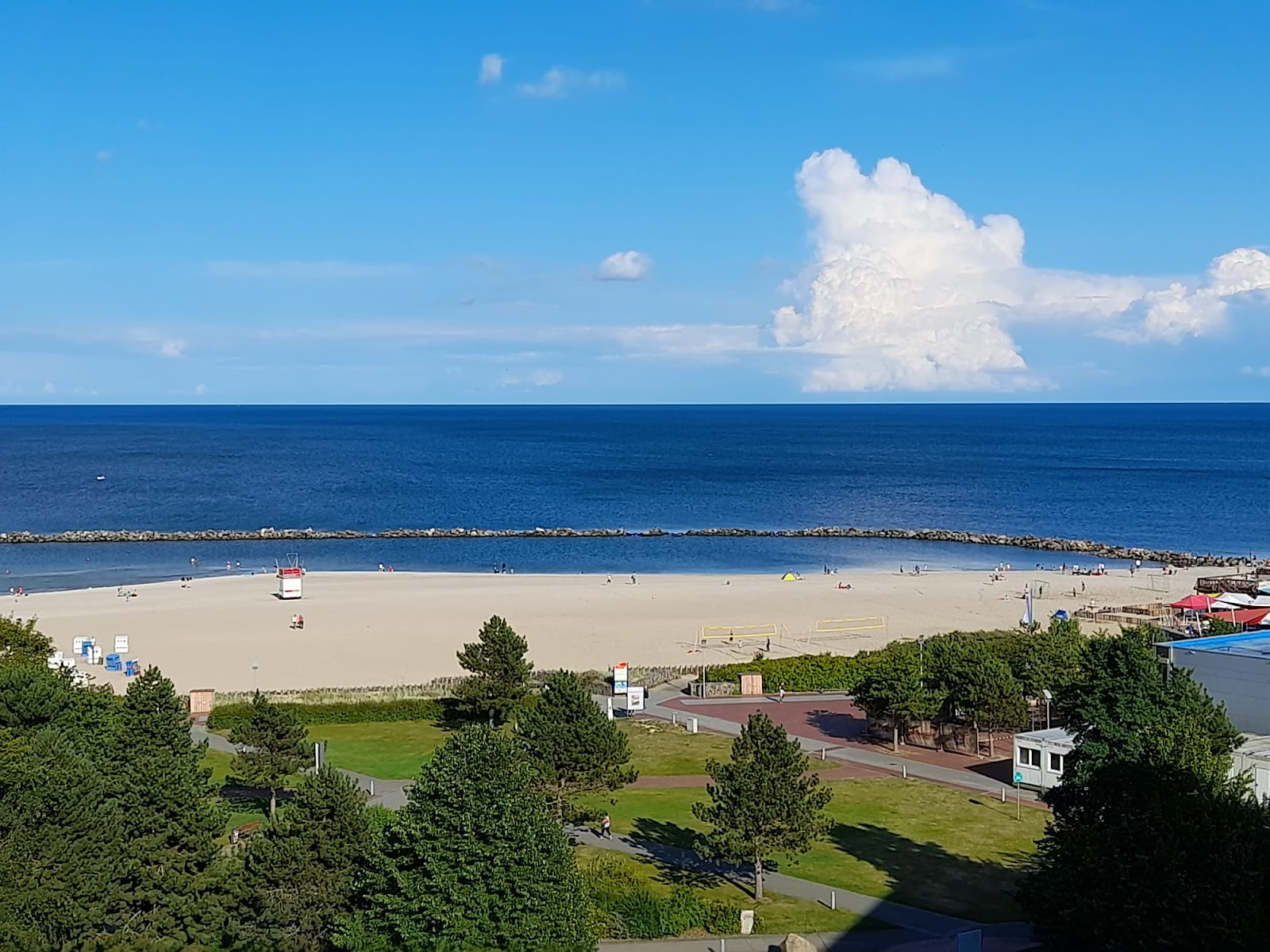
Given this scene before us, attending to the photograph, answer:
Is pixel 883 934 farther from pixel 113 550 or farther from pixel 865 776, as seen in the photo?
pixel 113 550

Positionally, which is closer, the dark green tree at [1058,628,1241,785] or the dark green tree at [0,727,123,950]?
the dark green tree at [0,727,123,950]

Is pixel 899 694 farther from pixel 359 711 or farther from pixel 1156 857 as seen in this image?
pixel 359 711

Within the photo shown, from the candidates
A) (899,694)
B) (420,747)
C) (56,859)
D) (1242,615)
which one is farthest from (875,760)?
(56,859)

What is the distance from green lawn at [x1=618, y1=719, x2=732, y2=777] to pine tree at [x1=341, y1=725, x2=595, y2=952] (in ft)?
53.3

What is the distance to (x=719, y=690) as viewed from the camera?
159ft

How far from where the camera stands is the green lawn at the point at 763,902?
24.9 m

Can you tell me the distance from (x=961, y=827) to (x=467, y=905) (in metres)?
16.9

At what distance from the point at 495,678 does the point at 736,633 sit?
64.8 ft

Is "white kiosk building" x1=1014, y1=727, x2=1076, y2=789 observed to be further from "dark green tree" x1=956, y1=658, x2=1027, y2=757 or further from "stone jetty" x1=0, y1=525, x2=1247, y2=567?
"stone jetty" x1=0, y1=525, x2=1247, y2=567

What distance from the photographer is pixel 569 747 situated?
30.2 m

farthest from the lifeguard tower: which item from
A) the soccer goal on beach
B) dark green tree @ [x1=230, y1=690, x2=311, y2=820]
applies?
dark green tree @ [x1=230, y1=690, x2=311, y2=820]

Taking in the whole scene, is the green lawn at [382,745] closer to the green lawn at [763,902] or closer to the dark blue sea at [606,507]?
the green lawn at [763,902]

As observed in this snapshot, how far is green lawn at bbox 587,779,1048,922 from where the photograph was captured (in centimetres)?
2711

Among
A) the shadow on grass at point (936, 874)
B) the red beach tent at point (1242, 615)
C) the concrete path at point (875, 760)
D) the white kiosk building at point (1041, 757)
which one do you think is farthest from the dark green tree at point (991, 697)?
the red beach tent at point (1242, 615)
